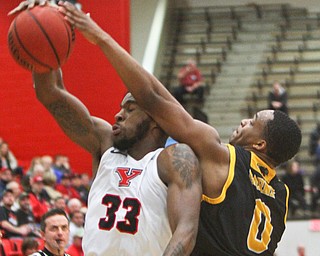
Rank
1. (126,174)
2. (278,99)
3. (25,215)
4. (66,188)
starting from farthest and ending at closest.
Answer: (278,99), (66,188), (25,215), (126,174)

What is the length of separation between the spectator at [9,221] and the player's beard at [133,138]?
18.2ft

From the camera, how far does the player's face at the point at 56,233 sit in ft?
21.0

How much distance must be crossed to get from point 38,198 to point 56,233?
17.6ft

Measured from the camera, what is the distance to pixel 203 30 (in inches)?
776

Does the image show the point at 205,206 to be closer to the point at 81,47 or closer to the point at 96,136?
the point at 96,136

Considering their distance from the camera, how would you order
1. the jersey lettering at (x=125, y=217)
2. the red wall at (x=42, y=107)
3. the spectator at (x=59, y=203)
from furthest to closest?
1. the red wall at (x=42, y=107)
2. the spectator at (x=59, y=203)
3. the jersey lettering at (x=125, y=217)

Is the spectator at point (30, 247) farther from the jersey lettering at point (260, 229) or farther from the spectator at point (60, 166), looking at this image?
the spectator at point (60, 166)

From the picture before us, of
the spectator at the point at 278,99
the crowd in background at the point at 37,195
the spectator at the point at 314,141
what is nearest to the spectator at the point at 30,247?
the crowd in background at the point at 37,195

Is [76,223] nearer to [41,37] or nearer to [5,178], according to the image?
[5,178]

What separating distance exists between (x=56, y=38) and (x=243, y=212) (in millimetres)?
1275

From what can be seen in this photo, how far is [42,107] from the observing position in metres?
15.4

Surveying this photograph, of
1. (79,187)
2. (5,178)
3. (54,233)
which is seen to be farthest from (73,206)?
(54,233)

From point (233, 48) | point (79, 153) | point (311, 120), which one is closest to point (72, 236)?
point (79, 153)

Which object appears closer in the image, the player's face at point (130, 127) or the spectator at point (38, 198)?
the player's face at point (130, 127)
